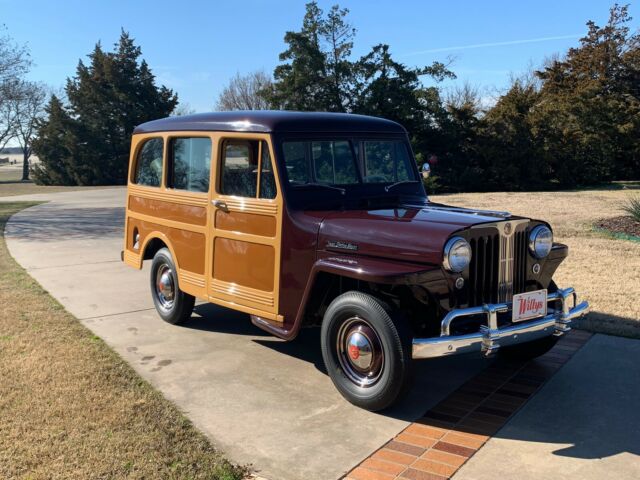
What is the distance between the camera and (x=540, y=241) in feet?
13.5

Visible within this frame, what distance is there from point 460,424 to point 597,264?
214 inches

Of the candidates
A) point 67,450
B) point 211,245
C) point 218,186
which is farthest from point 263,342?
point 67,450

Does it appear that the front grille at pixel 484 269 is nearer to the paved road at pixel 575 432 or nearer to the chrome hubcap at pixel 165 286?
the paved road at pixel 575 432

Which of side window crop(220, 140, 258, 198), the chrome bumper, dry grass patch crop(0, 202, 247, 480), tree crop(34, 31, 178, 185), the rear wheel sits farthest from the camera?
tree crop(34, 31, 178, 185)

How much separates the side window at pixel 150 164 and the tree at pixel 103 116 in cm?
3258

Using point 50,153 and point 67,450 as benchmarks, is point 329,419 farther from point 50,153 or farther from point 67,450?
point 50,153

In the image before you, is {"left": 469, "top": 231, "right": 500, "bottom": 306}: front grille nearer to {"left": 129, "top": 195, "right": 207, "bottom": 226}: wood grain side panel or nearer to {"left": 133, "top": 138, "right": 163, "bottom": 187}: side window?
{"left": 129, "top": 195, "right": 207, "bottom": 226}: wood grain side panel

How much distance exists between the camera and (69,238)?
11672 millimetres

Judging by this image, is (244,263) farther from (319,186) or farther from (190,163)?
(190,163)

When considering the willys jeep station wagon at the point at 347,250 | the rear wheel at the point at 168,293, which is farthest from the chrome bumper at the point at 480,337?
the rear wheel at the point at 168,293

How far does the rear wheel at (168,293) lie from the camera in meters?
5.59

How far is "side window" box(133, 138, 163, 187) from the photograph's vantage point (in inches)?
229

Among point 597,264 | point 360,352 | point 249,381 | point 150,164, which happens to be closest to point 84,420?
point 249,381

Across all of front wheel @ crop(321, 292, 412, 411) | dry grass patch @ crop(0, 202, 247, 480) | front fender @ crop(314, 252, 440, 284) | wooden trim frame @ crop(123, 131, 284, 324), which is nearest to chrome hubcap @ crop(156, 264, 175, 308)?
wooden trim frame @ crop(123, 131, 284, 324)
